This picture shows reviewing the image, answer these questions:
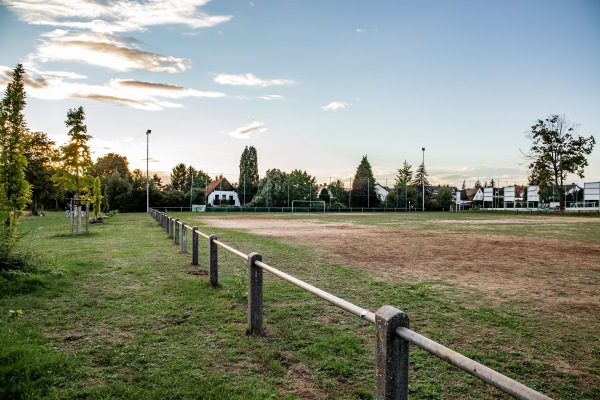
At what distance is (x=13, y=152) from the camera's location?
8461mm

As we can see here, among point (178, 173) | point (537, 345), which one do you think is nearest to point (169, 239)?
point (537, 345)

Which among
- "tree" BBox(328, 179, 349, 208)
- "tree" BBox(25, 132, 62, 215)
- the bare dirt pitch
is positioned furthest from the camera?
"tree" BBox(328, 179, 349, 208)

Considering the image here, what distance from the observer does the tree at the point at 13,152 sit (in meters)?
8.27

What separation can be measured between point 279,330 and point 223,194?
248 ft

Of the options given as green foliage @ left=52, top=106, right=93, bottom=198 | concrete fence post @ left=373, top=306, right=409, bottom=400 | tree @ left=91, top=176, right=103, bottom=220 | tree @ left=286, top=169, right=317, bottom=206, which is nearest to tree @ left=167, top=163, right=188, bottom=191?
tree @ left=286, top=169, right=317, bottom=206

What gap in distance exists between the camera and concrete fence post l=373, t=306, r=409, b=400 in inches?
91.4

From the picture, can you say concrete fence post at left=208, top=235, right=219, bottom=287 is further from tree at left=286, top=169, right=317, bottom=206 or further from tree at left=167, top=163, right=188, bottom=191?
tree at left=167, top=163, right=188, bottom=191

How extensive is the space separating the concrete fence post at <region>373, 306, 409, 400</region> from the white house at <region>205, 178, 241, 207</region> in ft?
250

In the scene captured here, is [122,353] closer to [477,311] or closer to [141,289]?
[141,289]

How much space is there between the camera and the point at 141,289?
23.9 feet

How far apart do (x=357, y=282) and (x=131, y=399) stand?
5.20 metres

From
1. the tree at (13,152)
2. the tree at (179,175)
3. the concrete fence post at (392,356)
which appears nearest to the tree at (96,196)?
the tree at (13,152)

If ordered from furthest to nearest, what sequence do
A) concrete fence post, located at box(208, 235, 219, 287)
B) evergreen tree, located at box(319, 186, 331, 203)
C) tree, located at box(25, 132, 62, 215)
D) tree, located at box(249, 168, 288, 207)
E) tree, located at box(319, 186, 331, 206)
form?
1. tree, located at box(319, 186, 331, 206)
2. evergreen tree, located at box(319, 186, 331, 203)
3. tree, located at box(249, 168, 288, 207)
4. tree, located at box(25, 132, 62, 215)
5. concrete fence post, located at box(208, 235, 219, 287)

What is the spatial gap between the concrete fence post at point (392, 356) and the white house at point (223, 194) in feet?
250
